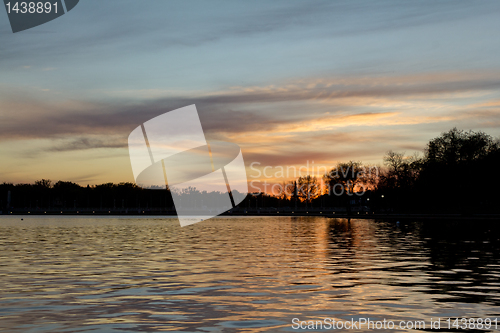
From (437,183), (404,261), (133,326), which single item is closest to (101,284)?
(133,326)

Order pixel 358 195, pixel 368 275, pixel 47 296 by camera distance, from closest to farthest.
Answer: pixel 47 296 < pixel 368 275 < pixel 358 195

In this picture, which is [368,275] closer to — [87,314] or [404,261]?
[404,261]

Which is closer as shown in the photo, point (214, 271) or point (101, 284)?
point (101, 284)

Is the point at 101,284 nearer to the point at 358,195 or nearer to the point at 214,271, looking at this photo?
the point at 214,271

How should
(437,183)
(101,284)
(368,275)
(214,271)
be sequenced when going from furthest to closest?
(437,183) < (214,271) < (368,275) < (101,284)

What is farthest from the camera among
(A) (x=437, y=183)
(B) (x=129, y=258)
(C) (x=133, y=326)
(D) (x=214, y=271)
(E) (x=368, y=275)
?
(A) (x=437, y=183)

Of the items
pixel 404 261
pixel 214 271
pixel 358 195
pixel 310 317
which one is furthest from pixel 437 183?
pixel 310 317

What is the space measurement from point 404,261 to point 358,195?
136692 mm

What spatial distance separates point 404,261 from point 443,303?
41.2 ft

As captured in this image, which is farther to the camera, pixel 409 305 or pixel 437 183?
pixel 437 183

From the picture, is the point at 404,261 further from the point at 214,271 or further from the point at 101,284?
the point at 101,284

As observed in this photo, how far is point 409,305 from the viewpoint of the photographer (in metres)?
14.6

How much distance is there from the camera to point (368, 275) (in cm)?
2150

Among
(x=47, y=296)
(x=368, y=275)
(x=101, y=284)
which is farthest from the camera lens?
(x=368, y=275)
